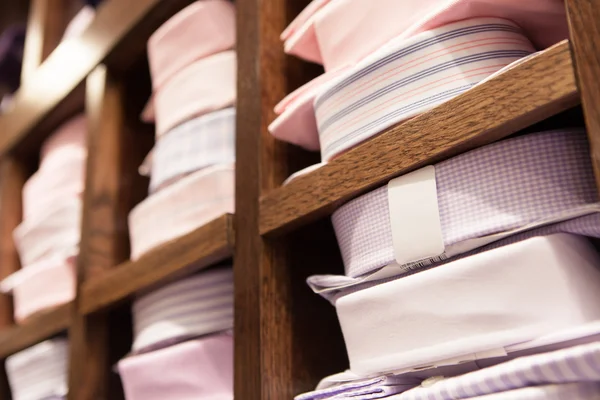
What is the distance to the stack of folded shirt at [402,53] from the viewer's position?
1.42ft

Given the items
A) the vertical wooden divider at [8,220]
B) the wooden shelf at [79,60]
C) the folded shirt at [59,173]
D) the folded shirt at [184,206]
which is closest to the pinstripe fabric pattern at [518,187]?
the folded shirt at [184,206]

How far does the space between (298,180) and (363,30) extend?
13cm

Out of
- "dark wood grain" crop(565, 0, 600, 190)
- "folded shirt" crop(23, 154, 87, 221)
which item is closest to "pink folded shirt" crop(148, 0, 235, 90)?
"folded shirt" crop(23, 154, 87, 221)

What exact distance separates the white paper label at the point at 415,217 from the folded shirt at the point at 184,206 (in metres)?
0.23

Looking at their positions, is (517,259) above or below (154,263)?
below

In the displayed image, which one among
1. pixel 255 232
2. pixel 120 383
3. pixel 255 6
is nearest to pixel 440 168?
pixel 255 232

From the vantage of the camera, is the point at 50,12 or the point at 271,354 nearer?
the point at 271,354

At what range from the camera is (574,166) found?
0.39 meters

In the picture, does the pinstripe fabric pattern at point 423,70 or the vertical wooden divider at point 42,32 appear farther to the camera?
the vertical wooden divider at point 42,32

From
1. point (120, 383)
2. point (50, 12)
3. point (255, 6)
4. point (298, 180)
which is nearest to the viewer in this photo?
point (298, 180)

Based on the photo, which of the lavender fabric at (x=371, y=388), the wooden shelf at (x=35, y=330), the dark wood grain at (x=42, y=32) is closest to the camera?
the lavender fabric at (x=371, y=388)

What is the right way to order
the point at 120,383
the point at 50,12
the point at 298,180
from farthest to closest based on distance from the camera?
the point at 50,12
the point at 120,383
the point at 298,180

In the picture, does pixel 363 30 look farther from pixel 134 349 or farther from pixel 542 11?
pixel 134 349

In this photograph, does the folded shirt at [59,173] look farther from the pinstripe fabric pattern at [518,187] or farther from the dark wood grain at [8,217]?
the pinstripe fabric pattern at [518,187]
